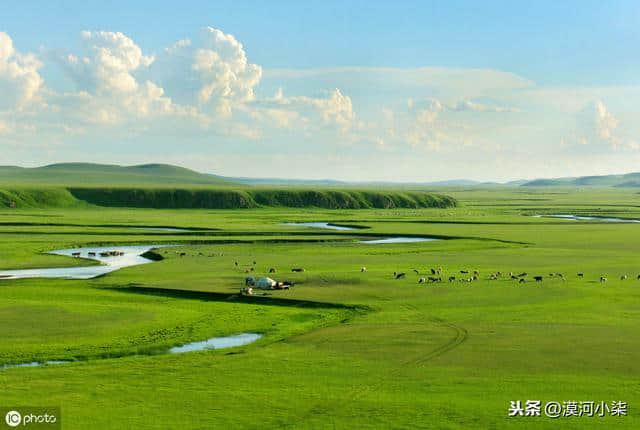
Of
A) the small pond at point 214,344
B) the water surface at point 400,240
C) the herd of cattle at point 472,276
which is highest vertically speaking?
the water surface at point 400,240

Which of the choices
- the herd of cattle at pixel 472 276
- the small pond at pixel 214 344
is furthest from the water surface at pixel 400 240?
the small pond at pixel 214 344

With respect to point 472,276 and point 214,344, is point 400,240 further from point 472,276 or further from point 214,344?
point 214,344

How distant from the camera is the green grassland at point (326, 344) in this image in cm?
2430

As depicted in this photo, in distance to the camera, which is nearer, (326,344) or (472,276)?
(326,344)

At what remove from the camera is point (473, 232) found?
100938 millimetres

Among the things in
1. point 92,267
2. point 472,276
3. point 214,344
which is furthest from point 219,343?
point 92,267

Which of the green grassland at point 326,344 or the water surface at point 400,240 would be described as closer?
the green grassland at point 326,344

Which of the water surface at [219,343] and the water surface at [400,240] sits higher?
the water surface at [400,240]

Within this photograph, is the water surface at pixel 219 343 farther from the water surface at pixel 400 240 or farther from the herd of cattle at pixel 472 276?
the water surface at pixel 400 240

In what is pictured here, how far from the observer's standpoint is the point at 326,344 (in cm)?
3356

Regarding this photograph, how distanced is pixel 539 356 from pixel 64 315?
2536cm

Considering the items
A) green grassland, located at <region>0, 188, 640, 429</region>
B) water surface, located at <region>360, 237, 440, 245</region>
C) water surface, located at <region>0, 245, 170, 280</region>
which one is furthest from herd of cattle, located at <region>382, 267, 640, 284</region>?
water surface, located at <region>360, 237, 440, 245</region>

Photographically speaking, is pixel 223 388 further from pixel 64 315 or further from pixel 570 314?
pixel 570 314

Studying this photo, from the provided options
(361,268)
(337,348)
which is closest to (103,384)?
(337,348)
